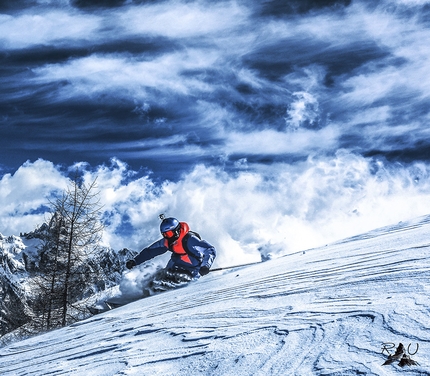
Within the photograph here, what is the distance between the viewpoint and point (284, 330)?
2.13m

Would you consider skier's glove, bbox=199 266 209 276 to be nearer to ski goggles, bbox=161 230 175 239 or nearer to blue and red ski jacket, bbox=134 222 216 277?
blue and red ski jacket, bbox=134 222 216 277

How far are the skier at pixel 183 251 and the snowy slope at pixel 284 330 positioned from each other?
3595mm

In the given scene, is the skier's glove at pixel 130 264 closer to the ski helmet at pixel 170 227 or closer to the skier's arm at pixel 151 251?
the skier's arm at pixel 151 251

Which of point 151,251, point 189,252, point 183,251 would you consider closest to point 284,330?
point 189,252

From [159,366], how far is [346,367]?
1027 millimetres


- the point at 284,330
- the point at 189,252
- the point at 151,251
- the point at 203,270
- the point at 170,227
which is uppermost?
the point at 170,227

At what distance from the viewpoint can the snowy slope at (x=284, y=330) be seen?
1.66 meters

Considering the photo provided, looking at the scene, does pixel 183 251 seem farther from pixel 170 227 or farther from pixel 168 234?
pixel 170 227

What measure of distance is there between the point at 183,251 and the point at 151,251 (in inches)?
37.4

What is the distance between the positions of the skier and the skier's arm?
291 mm

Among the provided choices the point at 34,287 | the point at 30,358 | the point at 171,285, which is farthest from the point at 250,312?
the point at 34,287

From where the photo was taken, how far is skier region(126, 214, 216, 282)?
7879 millimetres

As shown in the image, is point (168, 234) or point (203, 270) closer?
point (203, 270)

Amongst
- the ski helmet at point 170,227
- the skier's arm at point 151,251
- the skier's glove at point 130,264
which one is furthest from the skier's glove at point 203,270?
the skier's glove at point 130,264
